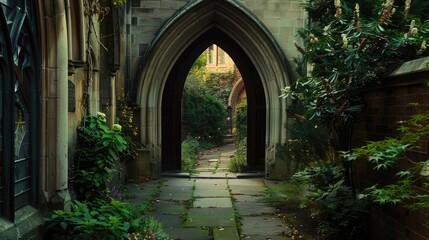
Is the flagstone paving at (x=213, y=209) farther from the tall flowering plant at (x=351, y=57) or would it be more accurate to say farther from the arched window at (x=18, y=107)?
the arched window at (x=18, y=107)

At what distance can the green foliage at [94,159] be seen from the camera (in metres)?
5.62

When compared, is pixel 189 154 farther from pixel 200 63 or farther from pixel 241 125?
pixel 200 63

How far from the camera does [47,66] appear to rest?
476 cm

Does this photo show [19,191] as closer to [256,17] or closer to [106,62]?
[106,62]

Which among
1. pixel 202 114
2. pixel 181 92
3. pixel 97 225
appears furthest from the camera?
pixel 202 114

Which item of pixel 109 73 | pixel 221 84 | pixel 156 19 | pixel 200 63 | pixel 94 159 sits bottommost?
pixel 94 159

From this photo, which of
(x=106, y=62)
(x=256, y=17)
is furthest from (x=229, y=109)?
(x=106, y=62)

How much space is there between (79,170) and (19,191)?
4.67 ft

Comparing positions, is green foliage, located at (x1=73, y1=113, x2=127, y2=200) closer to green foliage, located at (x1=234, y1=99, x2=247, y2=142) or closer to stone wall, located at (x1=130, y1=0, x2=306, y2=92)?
stone wall, located at (x1=130, y1=0, x2=306, y2=92)

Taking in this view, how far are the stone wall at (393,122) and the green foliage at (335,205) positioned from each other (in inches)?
7.1

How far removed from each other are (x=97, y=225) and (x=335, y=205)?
2485mm

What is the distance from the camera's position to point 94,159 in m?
5.78

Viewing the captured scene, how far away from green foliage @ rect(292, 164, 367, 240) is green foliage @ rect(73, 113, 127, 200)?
245 cm

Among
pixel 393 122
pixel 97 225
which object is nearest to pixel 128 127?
pixel 97 225
